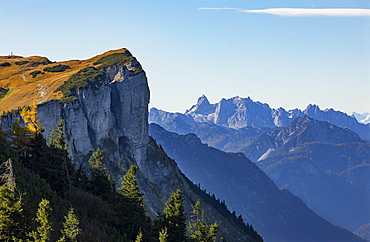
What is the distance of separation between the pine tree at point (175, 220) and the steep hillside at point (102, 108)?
200ft

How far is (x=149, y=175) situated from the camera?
576 ft

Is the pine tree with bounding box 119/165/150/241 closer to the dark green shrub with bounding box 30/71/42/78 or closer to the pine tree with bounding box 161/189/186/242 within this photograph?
the pine tree with bounding box 161/189/186/242

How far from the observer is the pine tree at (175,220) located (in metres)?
70.3

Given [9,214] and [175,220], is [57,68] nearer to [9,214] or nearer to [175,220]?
[175,220]

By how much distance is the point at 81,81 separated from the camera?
484 feet

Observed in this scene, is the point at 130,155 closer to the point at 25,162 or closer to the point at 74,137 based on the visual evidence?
the point at 74,137

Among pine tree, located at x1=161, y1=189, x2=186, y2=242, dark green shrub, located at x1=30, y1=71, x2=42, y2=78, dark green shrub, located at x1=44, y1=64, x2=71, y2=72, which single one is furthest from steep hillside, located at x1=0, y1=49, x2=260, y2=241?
pine tree, located at x1=161, y1=189, x2=186, y2=242

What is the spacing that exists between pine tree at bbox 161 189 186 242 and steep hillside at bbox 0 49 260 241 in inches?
2400

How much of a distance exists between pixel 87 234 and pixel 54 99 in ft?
271

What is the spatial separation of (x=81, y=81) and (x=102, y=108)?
35.0ft

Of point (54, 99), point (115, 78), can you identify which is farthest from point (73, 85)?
point (115, 78)

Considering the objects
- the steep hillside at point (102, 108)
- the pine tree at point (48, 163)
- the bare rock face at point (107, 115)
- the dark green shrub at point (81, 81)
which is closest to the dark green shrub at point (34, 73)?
the steep hillside at point (102, 108)

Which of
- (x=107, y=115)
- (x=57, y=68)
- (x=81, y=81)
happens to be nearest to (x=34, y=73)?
(x=57, y=68)

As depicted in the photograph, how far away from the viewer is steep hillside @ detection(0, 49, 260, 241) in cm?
13454
